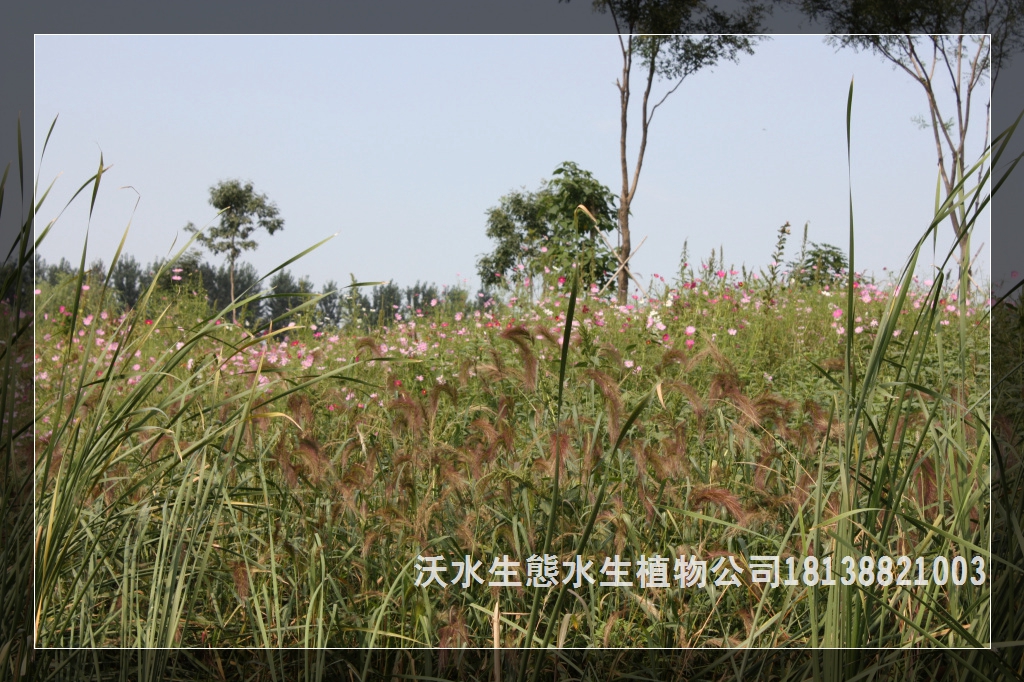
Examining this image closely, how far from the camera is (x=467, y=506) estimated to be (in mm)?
2309

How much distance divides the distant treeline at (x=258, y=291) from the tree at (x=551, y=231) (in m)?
0.20

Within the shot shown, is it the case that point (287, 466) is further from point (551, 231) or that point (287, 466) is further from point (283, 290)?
point (551, 231)

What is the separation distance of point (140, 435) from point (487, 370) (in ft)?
4.08

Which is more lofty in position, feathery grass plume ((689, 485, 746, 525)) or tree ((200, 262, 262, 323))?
tree ((200, 262, 262, 323))

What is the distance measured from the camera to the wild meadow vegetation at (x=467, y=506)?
75.2 inches

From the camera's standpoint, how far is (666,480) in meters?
2.35

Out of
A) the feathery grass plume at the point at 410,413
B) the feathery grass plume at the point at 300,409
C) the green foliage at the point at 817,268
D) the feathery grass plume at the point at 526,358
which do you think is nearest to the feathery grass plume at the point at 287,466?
the feathery grass plume at the point at 300,409

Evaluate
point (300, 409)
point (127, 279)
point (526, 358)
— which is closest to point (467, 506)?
point (526, 358)

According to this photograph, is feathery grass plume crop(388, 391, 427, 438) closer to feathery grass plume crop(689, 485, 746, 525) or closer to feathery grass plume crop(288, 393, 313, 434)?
feathery grass plume crop(288, 393, 313, 434)

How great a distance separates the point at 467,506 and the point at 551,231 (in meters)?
1.35

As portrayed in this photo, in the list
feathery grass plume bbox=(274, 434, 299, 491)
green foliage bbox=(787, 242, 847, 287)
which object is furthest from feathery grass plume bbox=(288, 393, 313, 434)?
green foliage bbox=(787, 242, 847, 287)

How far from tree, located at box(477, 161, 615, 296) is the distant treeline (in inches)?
7.8

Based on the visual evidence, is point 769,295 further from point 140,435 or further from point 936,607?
point 140,435

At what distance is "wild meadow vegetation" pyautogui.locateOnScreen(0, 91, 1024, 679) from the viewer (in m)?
1.91
